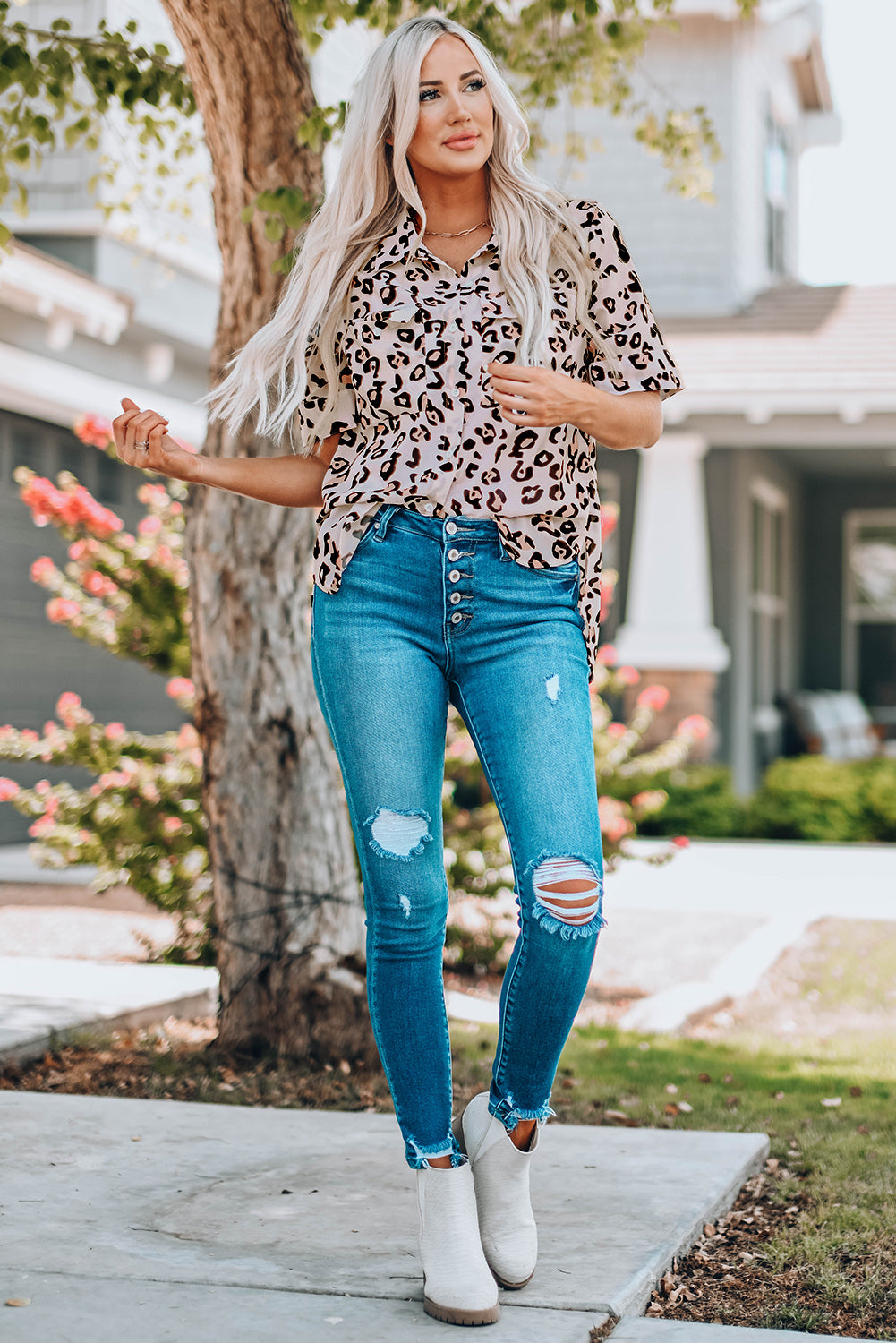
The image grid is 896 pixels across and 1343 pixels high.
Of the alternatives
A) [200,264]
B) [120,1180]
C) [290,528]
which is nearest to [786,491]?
[200,264]

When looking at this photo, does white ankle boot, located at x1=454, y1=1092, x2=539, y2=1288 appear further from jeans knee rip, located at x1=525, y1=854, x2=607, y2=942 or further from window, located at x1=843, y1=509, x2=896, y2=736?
window, located at x1=843, y1=509, x2=896, y2=736

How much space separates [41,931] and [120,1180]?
4.53m

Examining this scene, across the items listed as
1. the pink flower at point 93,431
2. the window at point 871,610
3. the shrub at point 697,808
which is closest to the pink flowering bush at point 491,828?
the pink flower at point 93,431

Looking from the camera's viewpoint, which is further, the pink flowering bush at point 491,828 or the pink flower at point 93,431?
the pink flower at point 93,431

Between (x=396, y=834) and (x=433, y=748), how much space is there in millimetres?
156

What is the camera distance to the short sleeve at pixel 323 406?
265cm

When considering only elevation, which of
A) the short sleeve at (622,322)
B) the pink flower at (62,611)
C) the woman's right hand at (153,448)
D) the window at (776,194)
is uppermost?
the window at (776,194)

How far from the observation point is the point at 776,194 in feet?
53.0

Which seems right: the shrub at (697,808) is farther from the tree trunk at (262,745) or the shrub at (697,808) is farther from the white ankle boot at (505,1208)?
the white ankle boot at (505,1208)

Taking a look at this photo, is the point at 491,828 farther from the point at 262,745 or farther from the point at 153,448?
the point at 153,448

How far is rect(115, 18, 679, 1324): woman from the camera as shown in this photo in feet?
7.80

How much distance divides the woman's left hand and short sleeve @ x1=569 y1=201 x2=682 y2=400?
7.9 inches

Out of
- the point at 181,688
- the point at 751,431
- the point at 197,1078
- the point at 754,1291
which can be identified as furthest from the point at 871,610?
the point at 754,1291

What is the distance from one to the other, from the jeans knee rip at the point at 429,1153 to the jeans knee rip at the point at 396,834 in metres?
0.45
